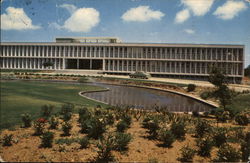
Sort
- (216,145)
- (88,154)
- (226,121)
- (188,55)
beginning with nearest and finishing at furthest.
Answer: (88,154)
(216,145)
(226,121)
(188,55)

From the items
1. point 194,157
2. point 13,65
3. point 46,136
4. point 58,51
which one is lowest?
point 194,157

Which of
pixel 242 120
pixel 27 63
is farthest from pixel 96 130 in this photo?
pixel 27 63

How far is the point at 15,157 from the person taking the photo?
5.87 metres

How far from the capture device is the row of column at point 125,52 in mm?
40469

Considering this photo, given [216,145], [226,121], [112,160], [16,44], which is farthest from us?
[16,44]

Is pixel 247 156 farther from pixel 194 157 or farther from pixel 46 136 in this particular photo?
pixel 46 136

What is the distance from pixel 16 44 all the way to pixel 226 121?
222 ft

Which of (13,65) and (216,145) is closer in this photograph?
(216,145)

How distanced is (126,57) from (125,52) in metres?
1.49

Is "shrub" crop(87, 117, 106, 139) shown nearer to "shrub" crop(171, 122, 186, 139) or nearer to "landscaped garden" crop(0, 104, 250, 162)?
"landscaped garden" crop(0, 104, 250, 162)

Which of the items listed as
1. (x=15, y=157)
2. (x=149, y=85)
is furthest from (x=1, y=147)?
(x=149, y=85)

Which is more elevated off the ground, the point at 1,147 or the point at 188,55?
the point at 188,55

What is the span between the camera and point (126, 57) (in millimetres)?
50312

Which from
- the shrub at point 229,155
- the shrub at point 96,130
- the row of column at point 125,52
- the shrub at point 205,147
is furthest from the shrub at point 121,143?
the row of column at point 125,52
